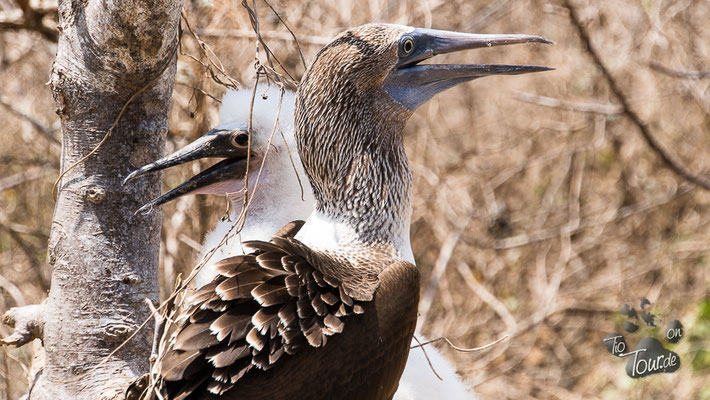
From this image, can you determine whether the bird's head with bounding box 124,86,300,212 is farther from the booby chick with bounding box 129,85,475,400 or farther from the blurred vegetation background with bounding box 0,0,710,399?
the blurred vegetation background with bounding box 0,0,710,399

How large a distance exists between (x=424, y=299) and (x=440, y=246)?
664 mm

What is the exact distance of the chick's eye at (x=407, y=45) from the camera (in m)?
2.91

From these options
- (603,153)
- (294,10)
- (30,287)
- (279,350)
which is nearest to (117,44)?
(279,350)

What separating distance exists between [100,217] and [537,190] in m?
5.48

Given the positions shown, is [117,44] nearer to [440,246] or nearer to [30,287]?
[30,287]

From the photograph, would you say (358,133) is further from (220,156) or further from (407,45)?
(220,156)

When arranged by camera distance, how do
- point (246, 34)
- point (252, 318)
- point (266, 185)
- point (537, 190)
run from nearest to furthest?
point (252, 318) → point (266, 185) → point (246, 34) → point (537, 190)

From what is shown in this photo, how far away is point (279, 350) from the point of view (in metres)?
2.23

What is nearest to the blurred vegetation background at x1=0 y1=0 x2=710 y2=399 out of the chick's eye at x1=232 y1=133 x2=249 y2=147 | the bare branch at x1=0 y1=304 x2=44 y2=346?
the chick's eye at x1=232 y1=133 x2=249 y2=147

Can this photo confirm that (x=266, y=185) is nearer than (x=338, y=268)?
No

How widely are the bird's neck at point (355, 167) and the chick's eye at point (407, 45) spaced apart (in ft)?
0.55

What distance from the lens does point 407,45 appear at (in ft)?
9.59

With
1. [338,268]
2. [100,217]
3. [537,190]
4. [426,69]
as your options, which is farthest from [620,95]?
[100,217]

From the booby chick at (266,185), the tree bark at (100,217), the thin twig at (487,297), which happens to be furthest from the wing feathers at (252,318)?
the thin twig at (487,297)
